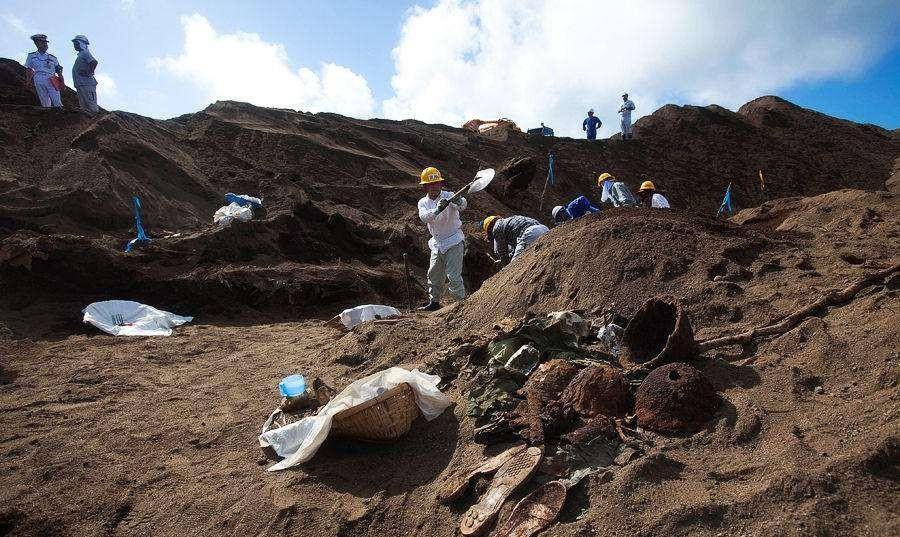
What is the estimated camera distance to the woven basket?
289 cm

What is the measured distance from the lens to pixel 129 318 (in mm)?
5953

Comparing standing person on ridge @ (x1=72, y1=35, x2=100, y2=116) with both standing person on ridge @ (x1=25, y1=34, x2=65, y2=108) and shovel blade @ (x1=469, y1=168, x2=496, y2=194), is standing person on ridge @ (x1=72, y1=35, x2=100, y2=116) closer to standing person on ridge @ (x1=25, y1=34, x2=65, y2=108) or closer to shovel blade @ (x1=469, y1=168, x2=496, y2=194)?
standing person on ridge @ (x1=25, y1=34, x2=65, y2=108)

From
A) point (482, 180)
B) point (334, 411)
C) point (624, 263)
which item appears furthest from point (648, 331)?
point (482, 180)

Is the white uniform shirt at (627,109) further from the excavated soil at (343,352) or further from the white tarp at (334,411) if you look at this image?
the white tarp at (334,411)

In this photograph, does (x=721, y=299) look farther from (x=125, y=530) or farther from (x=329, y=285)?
(x=329, y=285)

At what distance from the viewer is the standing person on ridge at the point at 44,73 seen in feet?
31.7

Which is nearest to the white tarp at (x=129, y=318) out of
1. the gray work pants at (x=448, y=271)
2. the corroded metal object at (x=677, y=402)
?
the gray work pants at (x=448, y=271)

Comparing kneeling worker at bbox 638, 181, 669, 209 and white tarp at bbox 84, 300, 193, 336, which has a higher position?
kneeling worker at bbox 638, 181, 669, 209

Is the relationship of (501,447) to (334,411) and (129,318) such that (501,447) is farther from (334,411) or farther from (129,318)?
(129,318)

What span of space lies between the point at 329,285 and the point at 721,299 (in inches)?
216

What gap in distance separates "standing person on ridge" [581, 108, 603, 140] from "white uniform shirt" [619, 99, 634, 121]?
0.94 metres

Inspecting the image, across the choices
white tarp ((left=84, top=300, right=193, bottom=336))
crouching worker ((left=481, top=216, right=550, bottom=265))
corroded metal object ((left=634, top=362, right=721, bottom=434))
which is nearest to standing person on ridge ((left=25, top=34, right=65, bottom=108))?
white tarp ((left=84, top=300, right=193, bottom=336))

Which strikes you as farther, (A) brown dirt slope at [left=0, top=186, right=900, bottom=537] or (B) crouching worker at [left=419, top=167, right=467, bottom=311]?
(B) crouching worker at [left=419, top=167, right=467, bottom=311]

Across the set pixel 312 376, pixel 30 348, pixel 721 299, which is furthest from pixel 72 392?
pixel 721 299
